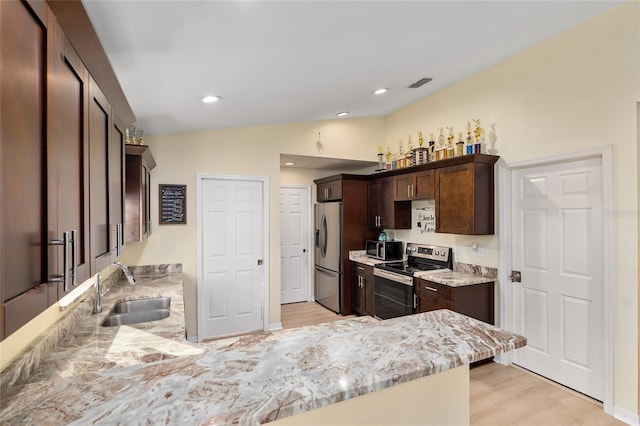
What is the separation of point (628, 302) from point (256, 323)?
3784 millimetres

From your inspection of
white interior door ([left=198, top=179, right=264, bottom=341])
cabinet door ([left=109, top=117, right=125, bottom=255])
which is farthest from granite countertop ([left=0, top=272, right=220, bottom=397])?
white interior door ([left=198, top=179, right=264, bottom=341])

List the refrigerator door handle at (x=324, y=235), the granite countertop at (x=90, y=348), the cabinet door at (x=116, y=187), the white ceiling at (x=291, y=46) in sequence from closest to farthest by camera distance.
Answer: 1. the granite countertop at (x=90, y=348)
2. the cabinet door at (x=116, y=187)
3. the white ceiling at (x=291, y=46)
4. the refrigerator door handle at (x=324, y=235)

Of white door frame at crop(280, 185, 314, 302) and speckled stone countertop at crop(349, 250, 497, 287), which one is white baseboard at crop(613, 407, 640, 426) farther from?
white door frame at crop(280, 185, 314, 302)

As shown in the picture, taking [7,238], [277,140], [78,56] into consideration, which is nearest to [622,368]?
[7,238]

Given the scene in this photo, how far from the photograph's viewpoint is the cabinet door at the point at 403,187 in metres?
4.31

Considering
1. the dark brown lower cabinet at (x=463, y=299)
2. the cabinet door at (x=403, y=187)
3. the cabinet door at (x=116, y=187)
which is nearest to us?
the cabinet door at (x=116, y=187)

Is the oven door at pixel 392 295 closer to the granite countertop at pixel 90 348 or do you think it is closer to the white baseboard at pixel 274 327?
the white baseboard at pixel 274 327

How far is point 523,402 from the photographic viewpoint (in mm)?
2691

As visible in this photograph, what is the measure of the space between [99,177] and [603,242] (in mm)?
3411

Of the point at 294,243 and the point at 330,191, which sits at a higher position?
the point at 330,191

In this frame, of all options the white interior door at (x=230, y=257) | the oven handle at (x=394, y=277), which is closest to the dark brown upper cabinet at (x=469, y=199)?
the oven handle at (x=394, y=277)

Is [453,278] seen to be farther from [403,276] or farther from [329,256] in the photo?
[329,256]

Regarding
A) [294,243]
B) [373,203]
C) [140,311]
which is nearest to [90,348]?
[140,311]

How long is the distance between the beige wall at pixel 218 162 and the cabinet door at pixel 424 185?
1.22 meters
